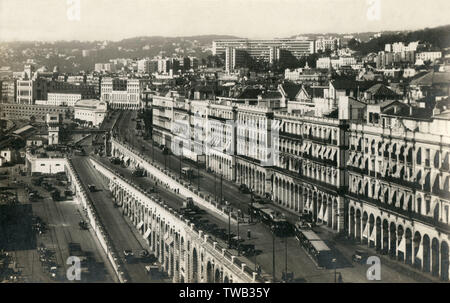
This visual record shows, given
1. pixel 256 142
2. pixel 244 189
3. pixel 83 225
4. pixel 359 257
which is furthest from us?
pixel 256 142

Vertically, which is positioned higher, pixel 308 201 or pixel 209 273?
pixel 308 201

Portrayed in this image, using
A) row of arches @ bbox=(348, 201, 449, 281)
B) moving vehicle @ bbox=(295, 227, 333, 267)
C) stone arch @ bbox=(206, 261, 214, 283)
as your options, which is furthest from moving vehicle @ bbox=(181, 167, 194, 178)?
stone arch @ bbox=(206, 261, 214, 283)

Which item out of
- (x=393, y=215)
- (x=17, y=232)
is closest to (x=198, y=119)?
(x=17, y=232)

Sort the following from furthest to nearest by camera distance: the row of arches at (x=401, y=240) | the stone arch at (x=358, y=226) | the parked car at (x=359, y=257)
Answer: the stone arch at (x=358, y=226) → the parked car at (x=359, y=257) → the row of arches at (x=401, y=240)

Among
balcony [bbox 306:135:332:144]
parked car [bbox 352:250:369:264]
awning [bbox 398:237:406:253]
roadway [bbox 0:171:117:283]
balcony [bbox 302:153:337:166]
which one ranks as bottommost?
roadway [bbox 0:171:117:283]

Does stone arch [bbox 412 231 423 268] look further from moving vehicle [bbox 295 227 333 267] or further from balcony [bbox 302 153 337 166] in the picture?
balcony [bbox 302 153 337 166]

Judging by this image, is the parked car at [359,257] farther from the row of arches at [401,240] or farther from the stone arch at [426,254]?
the stone arch at [426,254]

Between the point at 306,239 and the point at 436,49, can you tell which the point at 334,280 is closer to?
the point at 306,239

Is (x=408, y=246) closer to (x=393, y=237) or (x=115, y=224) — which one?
(x=393, y=237)

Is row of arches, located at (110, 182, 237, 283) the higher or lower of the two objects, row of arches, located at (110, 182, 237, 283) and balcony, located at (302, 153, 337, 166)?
the lower

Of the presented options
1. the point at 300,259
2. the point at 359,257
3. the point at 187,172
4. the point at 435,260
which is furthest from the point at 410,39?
the point at 300,259

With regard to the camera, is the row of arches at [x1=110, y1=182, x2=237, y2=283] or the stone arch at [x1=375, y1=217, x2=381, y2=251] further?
the stone arch at [x1=375, y1=217, x2=381, y2=251]

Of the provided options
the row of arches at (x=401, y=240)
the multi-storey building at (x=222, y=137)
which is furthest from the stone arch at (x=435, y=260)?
the multi-storey building at (x=222, y=137)
